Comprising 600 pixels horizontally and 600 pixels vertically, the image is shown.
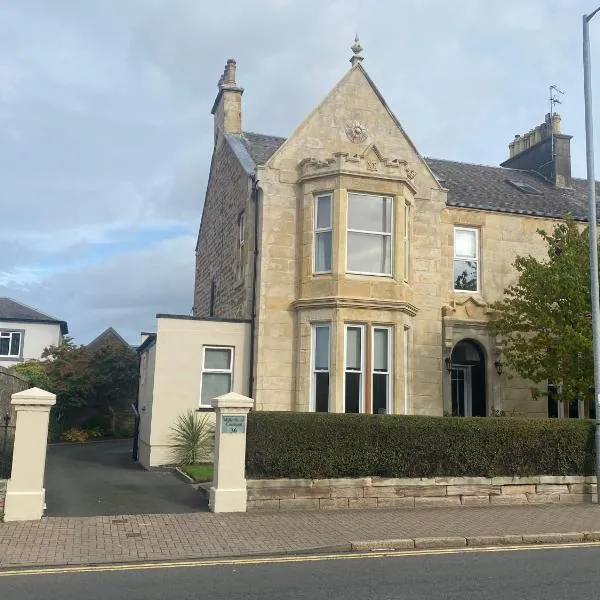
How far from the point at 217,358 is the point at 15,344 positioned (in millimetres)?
29514

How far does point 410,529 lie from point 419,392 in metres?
8.12

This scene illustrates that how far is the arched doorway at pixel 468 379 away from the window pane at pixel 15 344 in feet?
104

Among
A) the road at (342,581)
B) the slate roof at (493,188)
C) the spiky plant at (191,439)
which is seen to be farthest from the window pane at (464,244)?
the road at (342,581)

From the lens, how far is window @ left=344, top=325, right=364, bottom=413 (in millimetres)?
17672

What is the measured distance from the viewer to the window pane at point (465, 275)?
2103 centimetres

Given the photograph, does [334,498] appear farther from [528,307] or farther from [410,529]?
[528,307]

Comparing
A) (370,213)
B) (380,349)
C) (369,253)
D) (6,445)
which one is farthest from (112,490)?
(370,213)

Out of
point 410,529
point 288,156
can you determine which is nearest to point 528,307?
→ point 288,156

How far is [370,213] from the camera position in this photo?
61.1ft

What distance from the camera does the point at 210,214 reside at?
86.3 feet

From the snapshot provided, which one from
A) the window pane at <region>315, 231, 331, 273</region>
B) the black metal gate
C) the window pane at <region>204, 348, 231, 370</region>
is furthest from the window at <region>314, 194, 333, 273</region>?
the black metal gate

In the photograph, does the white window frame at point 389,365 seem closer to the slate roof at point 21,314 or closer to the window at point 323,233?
the window at point 323,233

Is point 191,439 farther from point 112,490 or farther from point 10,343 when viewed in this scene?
point 10,343

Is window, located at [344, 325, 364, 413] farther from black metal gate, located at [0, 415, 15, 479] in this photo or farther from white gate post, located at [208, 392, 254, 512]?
black metal gate, located at [0, 415, 15, 479]
